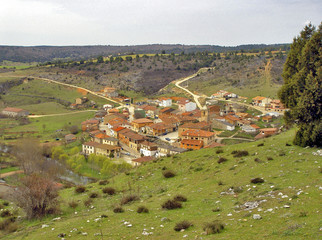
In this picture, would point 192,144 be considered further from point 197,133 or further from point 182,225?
point 182,225

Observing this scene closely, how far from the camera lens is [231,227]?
9.78m

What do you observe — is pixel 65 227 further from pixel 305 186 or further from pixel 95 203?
pixel 305 186

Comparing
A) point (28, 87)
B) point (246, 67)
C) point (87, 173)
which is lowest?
point (87, 173)

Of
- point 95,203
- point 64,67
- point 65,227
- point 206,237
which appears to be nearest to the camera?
point 206,237

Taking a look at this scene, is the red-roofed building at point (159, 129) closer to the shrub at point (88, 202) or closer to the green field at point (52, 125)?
the green field at point (52, 125)

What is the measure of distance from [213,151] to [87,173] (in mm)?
31423

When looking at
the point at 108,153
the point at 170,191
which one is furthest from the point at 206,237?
the point at 108,153

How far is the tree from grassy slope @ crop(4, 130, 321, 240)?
1.30 metres

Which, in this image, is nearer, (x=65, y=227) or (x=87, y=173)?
(x=65, y=227)

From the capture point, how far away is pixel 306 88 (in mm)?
18516

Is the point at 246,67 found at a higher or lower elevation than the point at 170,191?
higher

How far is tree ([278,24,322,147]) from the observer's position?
18047mm

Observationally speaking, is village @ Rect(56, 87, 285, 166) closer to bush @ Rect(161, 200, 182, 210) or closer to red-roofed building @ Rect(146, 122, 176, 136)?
red-roofed building @ Rect(146, 122, 176, 136)

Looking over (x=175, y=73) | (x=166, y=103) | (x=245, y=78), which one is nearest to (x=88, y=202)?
(x=166, y=103)
